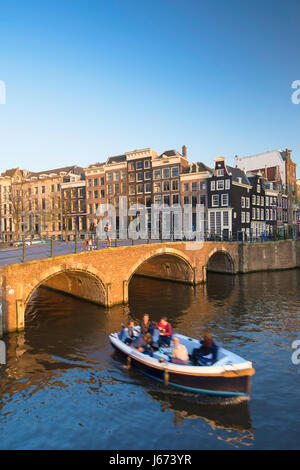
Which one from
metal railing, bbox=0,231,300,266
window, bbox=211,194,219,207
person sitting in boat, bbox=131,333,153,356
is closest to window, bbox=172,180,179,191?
window, bbox=211,194,219,207

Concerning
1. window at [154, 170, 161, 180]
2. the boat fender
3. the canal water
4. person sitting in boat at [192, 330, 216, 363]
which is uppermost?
window at [154, 170, 161, 180]

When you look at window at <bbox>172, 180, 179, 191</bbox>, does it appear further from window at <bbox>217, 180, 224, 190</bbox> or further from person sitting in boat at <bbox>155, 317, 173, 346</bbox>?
person sitting in boat at <bbox>155, 317, 173, 346</bbox>

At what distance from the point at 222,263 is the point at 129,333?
25.4m

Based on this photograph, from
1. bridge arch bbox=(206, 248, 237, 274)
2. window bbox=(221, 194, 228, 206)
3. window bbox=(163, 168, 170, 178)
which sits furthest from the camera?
window bbox=(163, 168, 170, 178)

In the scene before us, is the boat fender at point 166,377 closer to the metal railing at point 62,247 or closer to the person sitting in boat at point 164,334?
the person sitting in boat at point 164,334

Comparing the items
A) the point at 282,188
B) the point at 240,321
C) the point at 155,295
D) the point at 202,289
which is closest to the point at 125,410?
the point at 240,321

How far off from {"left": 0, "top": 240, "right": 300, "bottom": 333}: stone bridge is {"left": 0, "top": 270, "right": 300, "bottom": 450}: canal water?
1.91 metres

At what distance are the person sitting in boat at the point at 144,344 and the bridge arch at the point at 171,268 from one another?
576 inches

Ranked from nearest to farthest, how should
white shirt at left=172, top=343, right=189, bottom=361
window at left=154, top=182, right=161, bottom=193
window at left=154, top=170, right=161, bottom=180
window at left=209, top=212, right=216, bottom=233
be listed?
white shirt at left=172, top=343, right=189, bottom=361, window at left=209, top=212, right=216, bottom=233, window at left=154, top=170, right=161, bottom=180, window at left=154, top=182, right=161, bottom=193

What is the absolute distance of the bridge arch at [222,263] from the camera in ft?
118

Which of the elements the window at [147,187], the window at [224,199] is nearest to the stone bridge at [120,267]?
the window at [224,199]

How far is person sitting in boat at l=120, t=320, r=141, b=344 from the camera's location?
13.4 m
